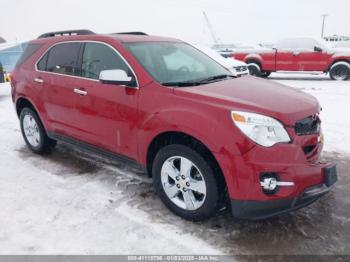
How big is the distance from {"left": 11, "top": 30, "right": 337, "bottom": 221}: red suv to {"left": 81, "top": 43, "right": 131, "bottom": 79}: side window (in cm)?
1

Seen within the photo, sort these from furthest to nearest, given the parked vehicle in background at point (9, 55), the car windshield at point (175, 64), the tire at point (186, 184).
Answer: the parked vehicle in background at point (9, 55) < the car windshield at point (175, 64) < the tire at point (186, 184)

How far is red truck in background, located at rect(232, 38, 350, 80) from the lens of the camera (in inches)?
542

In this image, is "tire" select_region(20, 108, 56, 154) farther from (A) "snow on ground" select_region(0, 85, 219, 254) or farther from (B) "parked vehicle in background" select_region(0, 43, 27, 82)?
(B) "parked vehicle in background" select_region(0, 43, 27, 82)

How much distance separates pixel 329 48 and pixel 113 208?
1324cm

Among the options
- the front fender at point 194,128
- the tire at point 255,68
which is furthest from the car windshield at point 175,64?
the tire at point 255,68

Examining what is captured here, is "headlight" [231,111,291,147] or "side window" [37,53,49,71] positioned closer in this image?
"headlight" [231,111,291,147]

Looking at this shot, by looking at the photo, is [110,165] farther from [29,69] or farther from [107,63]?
[29,69]

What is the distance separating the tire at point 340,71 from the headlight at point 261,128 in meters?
12.5

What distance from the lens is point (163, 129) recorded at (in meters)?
3.20

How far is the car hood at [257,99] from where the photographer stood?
287 cm

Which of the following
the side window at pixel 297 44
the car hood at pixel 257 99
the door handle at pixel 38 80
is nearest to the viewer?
the car hood at pixel 257 99

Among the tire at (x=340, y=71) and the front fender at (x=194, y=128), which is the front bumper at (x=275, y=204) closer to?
the front fender at (x=194, y=128)

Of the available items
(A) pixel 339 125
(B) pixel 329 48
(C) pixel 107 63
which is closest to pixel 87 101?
(C) pixel 107 63

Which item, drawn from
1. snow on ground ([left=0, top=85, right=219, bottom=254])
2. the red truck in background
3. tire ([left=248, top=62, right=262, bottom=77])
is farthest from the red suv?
tire ([left=248, top=62, right=262, bottom=77])
